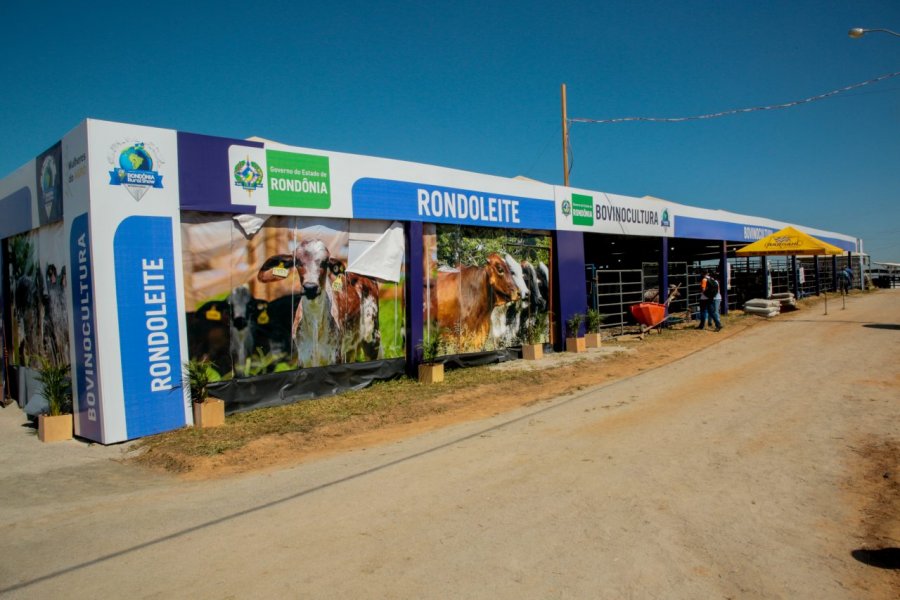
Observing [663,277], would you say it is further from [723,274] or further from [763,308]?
[723,274]

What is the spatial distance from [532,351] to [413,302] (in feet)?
13.8

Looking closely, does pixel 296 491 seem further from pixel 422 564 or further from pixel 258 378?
pixel 258 378

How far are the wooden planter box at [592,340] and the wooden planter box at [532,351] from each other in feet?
8.04

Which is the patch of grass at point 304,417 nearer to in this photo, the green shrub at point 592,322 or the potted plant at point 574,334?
the potted plant at point 574,334

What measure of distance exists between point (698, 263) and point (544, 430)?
82.5 feet

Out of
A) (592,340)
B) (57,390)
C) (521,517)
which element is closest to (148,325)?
(57,390)

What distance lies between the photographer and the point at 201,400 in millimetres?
8703

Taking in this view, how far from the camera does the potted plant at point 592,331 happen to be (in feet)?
55.7

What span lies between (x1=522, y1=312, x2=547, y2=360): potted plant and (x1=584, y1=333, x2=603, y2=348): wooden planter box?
66.4 inches

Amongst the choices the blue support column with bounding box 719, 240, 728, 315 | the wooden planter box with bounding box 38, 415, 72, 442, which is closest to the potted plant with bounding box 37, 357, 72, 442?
the wooden planter box with bounding box 38, 415, 72, 442

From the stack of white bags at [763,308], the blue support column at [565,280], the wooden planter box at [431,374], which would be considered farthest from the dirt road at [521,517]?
the stack of white bags at [763,308]

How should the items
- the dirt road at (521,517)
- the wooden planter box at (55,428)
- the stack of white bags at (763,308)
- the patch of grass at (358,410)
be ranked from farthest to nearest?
the stack of white bags at (763,308) < the wooden planter box at (55,428) < the patch of grass at (358,410) < the dirt road at (521,517)

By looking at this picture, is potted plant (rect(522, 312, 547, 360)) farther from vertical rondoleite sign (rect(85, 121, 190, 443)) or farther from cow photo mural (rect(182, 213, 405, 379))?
vertical rondoleite sign (rect(85, 121, 190, 443))

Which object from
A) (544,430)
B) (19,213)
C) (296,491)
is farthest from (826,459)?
(19,213)
